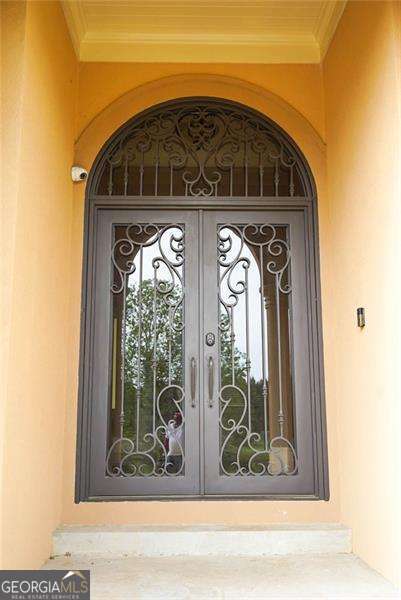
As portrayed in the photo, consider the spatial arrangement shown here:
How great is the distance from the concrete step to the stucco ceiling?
2.86 metres

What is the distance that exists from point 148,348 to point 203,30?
6.69 feet

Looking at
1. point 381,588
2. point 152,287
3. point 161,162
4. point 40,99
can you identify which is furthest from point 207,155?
point 381,588

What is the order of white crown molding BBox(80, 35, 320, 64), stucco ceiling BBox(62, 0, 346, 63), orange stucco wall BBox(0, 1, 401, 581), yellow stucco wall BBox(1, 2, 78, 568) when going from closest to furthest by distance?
yellow stucco wall BBox(1, 2, 78, 568) < orange stucco wall BBox(0, 1, 401, 581) < stucco ceiling BBox(62, 0, 346, 63) < white crown molding BBox(80, 35, 320, 64)

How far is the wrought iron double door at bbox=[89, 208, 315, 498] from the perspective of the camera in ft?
10.9

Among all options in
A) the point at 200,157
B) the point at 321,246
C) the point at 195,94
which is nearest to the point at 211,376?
the point at 321,246

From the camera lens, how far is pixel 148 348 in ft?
11.4

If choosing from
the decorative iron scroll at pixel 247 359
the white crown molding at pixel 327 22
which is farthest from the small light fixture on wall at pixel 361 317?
the white crown molding at pixel 327 22

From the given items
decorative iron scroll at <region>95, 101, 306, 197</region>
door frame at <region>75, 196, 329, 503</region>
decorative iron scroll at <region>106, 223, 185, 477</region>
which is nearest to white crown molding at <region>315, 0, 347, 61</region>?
decorative iron scroll at <region>95, 101, 306, 197</region>

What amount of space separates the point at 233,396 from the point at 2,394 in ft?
4.88

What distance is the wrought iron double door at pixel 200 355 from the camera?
333 cm

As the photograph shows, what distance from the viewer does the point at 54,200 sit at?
3.11 metres

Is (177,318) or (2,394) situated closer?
(2,394)

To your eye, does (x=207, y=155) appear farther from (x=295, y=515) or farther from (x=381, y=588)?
(x=381, y=588)

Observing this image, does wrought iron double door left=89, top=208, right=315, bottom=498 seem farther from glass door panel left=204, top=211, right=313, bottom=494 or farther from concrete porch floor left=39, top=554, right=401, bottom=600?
concrete porch floor left=39, top=554, right=401, bottom=600
